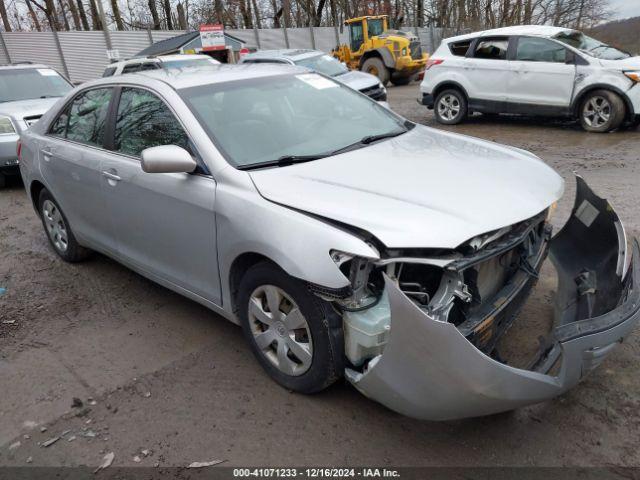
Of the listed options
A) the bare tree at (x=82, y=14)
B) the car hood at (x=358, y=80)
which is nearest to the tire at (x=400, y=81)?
the car hood at (x=358, y=80)

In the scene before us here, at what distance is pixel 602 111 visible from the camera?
9078 mm

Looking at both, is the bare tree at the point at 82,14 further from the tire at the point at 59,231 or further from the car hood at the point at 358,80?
the tire at the point at 59,231

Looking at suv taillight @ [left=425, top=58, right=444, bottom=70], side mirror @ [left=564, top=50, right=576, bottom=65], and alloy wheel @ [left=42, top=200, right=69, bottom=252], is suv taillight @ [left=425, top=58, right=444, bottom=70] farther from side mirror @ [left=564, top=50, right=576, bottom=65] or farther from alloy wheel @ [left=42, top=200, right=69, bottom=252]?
alloy wheel @ [left=42, top=200, right=69, bottom=252]

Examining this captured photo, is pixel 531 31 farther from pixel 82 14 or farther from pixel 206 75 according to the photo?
pixel 82 14

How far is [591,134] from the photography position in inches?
364

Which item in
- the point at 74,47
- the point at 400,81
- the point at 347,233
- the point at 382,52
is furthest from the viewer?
the point at 74,47

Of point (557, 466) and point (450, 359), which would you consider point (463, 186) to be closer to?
point (450, 359)

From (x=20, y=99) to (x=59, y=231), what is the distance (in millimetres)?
5164

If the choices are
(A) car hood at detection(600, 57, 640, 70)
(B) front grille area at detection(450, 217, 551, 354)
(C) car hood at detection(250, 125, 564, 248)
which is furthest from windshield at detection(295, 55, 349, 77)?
(B) front grille area at detection(450, 217, 551, 354)

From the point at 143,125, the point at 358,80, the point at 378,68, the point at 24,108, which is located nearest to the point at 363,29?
the point at 378,68

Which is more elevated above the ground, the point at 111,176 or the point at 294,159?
the point at 294,159

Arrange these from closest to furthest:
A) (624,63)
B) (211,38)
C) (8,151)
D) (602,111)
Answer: (8,151) < (624,63) < (602,111) < (211,38)

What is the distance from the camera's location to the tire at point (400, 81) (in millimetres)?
20938

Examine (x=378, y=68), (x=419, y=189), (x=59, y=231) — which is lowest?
(x=378, y=68)
